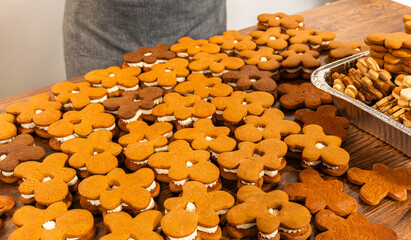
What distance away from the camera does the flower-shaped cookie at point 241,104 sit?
3.53ft

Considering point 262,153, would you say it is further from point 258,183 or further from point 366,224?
point 366,224

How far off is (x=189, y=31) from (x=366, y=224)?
132 cm

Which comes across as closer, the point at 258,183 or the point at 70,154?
the point at 258,183

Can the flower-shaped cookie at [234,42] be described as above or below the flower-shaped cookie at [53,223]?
above

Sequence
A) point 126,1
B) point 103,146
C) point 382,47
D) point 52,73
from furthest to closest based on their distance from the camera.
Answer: point 52,73 → point 126,1 → point 382,47 → point 103,146

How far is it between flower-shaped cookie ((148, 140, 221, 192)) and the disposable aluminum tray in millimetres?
391

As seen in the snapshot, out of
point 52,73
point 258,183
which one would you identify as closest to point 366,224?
point 258,183

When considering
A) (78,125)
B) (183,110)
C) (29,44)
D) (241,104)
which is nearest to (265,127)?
(241,104)

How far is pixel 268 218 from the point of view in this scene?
2.52ft

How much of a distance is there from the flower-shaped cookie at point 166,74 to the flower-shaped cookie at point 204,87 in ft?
0.10

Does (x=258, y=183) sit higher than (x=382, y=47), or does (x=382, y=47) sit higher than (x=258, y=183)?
(x=382, y=47)

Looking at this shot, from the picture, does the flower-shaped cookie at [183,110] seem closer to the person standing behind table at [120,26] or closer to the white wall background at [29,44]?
the person standing behind table at [120,26]

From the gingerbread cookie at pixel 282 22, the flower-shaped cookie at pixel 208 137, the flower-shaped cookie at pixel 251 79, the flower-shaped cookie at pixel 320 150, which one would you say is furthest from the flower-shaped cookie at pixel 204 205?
the gingerbread cookie at pixel 282 22

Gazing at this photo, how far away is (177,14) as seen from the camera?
1.81 metres
